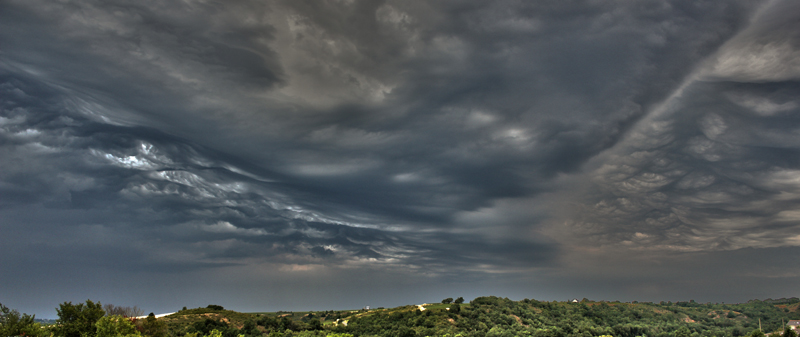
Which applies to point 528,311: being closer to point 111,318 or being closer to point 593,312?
point 593,312

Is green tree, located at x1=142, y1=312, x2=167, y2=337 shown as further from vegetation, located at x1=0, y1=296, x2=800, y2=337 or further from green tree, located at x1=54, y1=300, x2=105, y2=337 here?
green tree, located at x1=54, y1=300, x2=105, y2=337

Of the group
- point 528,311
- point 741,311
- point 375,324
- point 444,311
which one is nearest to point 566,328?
point 528,311

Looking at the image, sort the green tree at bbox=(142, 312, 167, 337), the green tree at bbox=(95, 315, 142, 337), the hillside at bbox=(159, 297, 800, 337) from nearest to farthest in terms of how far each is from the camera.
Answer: the green tree at bbox=(95, 315, 142, 337)
the green tree at bbox=(142, 312, 167, 337)
the hillside at bbox=(159, 297, 800, 337)

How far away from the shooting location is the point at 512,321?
82125 mm

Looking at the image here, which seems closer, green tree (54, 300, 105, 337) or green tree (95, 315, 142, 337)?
green tree (95, 315, 142, 337)

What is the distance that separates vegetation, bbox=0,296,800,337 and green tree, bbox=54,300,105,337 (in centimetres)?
7

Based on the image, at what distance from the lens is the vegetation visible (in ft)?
119

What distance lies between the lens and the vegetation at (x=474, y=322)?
119ft

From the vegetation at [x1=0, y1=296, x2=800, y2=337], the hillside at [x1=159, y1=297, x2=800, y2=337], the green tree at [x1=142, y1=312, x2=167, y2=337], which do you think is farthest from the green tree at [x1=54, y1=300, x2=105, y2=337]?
the hillside at [x1=159, y1=297, x2=800, y2=337]

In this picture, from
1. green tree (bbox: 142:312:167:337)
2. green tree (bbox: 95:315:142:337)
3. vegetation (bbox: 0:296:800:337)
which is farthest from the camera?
vegetation (bbox: 0:296:800:337)

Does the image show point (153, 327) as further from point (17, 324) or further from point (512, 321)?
point (512, 321)

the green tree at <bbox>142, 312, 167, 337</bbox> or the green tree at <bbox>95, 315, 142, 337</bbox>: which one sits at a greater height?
the green tree at <bbox>95, 315, 142, 337</bbox>

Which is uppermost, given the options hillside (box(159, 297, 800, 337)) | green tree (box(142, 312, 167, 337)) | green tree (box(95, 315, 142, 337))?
green tree (box(95, 315, 142, 337))

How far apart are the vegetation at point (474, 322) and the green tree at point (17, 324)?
A: 74 millimetres
